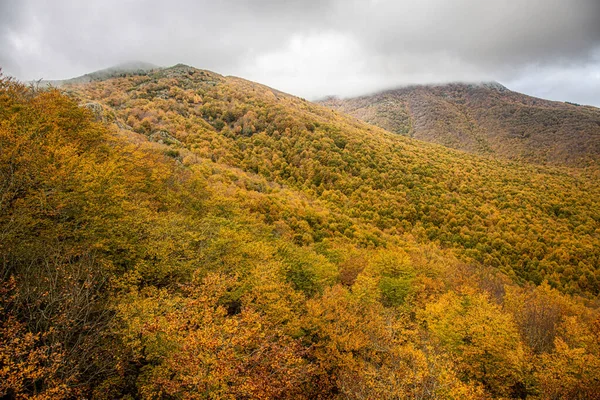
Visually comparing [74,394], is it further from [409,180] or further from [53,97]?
[409,180]

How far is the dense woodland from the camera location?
12398 mm

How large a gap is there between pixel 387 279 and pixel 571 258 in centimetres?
6812

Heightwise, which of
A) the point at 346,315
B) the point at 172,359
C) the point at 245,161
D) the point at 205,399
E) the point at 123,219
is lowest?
the point at 346,315

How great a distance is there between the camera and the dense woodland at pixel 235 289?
12.4 metres

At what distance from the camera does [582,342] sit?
2564 centimetres

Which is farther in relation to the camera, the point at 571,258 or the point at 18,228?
the point at 571,258

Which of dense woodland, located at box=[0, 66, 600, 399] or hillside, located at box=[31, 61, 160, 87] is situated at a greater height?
hillside, located at box=[31, 61, 160, 87]

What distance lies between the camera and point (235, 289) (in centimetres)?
2248

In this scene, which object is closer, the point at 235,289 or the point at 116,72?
the point at 235,289

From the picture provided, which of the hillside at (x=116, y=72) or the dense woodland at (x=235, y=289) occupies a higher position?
the hillside at (x=116, y=72)

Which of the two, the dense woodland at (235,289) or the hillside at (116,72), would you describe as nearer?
the dense woodland at (235,289)

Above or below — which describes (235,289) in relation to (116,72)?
below

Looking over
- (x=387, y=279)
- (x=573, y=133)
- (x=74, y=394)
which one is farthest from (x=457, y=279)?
(x=573, y=133)

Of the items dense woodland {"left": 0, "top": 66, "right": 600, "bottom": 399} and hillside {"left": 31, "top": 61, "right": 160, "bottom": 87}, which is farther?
hillside {"left": 31, "top": 61, "right": 160, "bottom": 87}
